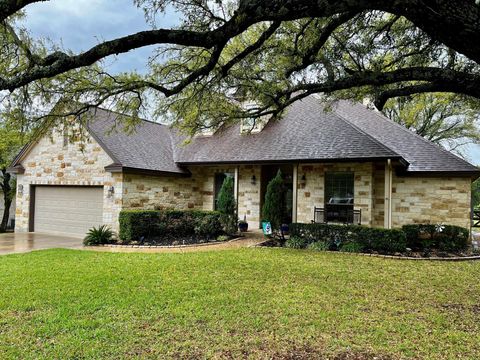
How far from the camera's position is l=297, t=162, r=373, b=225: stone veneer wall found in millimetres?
12742

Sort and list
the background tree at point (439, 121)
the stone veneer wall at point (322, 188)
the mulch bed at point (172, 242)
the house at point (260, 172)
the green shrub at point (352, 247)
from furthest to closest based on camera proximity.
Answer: the background tree at point (439, 121) < the stone veneer wall at point (322, 188) < the house at point (260, 172) < the mulch bed at point (172, 242) < the green shrub at point (352, 247)

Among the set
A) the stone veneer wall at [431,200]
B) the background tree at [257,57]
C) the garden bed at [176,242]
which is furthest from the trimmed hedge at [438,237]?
the garden bed at [176,242]

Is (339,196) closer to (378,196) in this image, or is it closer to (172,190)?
(378,196)

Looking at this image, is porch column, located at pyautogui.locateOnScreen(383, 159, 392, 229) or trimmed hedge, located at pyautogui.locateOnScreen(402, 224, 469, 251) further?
porch column, located at pyautogui.locateOnScreen(383, 159, 392, 229)

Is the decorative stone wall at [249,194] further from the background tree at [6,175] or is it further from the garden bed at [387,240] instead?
the background tree at [6,175]

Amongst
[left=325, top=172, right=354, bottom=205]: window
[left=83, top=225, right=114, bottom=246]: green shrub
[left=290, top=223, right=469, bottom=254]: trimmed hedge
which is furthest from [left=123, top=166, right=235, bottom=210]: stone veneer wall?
[left=290, top=223, right=469, bottom=254]: trimmed hedge

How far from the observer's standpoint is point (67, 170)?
561 inches

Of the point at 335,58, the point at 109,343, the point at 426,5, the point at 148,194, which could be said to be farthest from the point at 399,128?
the point at 109,343

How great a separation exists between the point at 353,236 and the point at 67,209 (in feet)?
39.7

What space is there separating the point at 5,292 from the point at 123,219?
6.17 metres

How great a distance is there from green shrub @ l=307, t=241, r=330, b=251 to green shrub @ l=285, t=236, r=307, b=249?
22 centimetres

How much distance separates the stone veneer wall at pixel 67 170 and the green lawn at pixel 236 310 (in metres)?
4.59

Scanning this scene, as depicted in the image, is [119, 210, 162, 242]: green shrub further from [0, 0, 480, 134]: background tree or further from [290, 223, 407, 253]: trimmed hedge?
[290, 223, 407, 253]: trimmed hedge

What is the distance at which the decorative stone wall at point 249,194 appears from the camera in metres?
15.2
